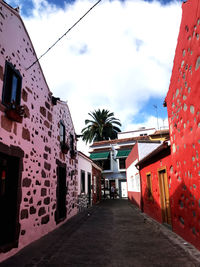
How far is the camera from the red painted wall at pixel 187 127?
13.1 feet

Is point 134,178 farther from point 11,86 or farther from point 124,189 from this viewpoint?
point 11,86

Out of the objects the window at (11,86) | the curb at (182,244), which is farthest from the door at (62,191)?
the window at (11,86)

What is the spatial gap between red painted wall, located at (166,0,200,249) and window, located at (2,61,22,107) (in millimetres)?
3935

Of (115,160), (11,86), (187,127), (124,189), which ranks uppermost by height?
(115,160)

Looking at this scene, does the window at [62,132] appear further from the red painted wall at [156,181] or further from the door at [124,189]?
the door at [124,189]

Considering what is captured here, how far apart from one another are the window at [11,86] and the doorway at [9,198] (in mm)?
1253

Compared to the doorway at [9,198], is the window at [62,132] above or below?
above

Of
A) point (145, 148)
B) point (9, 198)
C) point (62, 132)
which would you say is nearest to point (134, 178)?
point (145, 148)

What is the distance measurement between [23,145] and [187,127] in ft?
13.1

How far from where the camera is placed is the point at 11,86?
181 inches

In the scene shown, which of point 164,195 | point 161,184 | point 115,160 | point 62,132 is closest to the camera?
point 164,195

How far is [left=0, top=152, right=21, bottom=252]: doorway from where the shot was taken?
4289 mm

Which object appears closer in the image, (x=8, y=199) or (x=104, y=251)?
(x=104, y=251)

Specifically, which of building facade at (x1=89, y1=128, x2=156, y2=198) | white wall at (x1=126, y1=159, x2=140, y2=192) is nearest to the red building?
white wall at (x1=126, y1=159, x2=140, y2=192)
